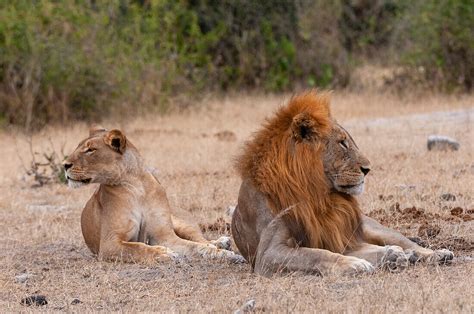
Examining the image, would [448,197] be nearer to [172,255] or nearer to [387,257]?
[172,255]

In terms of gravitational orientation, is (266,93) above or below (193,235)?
below

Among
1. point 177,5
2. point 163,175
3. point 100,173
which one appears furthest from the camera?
point 177,5

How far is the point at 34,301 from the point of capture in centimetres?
566

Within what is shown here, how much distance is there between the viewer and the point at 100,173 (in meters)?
7.35

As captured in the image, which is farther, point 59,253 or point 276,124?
point 59,253

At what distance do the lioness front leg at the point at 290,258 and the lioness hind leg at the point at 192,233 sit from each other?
1255 millimetres

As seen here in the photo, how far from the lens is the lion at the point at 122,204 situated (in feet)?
→ 23.6

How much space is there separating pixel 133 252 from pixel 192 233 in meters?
0.69

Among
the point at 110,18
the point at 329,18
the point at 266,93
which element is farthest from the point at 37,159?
the point at 329,18

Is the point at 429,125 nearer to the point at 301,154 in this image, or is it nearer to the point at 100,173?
the point at 100,173

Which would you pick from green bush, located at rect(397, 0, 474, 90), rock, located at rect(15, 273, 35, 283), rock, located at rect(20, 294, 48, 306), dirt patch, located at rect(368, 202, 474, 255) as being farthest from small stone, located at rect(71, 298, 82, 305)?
green bush, located at rect(397, 0, 474, 90)

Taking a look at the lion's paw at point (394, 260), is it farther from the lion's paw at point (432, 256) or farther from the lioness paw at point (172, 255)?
the lioness paw at point (172, 255)

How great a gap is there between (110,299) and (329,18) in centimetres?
1614

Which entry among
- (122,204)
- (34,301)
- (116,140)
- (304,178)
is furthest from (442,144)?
(34,301)
